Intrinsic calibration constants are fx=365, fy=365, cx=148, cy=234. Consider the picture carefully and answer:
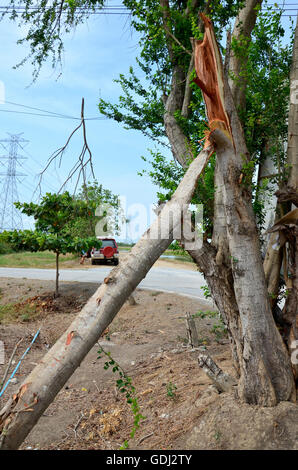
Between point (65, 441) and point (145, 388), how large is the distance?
124 centimetres

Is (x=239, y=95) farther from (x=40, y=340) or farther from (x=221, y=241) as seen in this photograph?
(x=40, y=340)

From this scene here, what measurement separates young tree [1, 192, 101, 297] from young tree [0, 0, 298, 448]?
513 cm

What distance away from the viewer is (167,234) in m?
2.79

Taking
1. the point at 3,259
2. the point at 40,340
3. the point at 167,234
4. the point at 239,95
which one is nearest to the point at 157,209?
the point at 167,234

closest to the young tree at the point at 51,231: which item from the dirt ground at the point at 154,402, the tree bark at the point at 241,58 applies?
the dirt ground at the point at 154,402

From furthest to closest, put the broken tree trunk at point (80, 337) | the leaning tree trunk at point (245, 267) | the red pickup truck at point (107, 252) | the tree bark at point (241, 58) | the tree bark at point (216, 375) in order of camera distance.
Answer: the red pickup truck at point (107, 252), the tree bark at point (241, 58), the tree bark at point (216, 375), the leaning tree trunk at point (245, 267), the broken tree trunk at point (80, 337)

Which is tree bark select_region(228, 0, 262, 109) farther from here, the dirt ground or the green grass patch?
the green grass patch

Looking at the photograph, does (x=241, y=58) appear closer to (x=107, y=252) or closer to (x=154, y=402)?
(x=154, y=402)

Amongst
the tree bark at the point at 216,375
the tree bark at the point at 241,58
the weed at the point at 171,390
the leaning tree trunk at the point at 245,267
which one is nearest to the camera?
the leaning tree trunk at the point at 245,267

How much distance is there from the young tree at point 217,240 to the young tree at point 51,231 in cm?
513

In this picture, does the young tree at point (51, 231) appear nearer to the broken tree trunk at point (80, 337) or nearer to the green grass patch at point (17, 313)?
the green grass patch at point (17, 313)

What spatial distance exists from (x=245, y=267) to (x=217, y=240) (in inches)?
25.0

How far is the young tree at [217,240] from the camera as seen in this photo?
2.33 metres

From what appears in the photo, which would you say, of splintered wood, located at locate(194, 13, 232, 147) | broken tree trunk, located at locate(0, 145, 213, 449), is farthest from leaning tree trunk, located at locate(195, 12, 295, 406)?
broken tree trunk, located at locate(0, 145, 213, 449)
